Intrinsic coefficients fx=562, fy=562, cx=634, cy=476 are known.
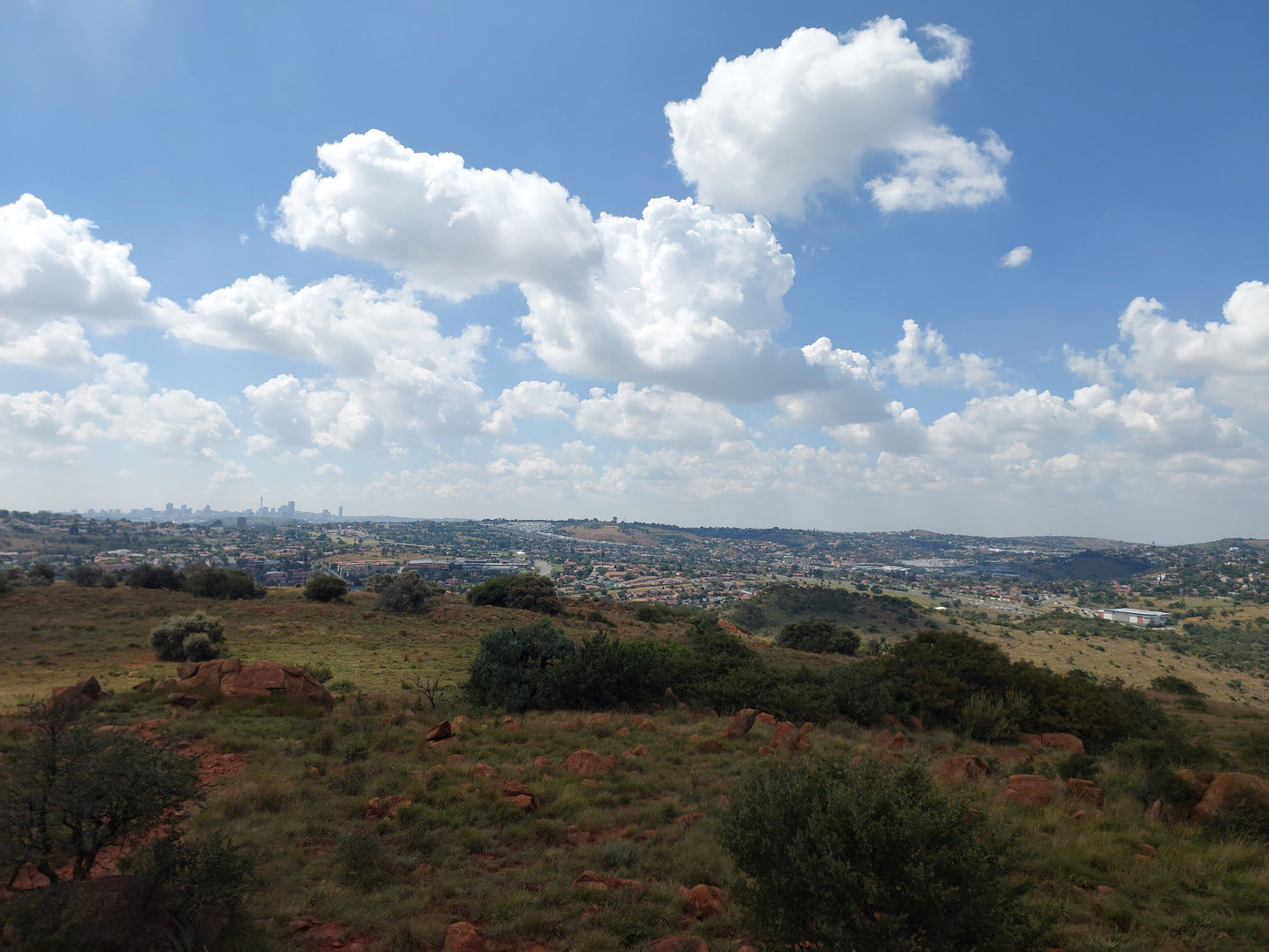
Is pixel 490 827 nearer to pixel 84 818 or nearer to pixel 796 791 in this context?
pixel 84 818

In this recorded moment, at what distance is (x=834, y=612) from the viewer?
82.4m

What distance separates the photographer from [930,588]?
150m

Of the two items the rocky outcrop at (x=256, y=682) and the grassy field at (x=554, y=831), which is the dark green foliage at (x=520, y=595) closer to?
the grassy field at (x=554, y=831)

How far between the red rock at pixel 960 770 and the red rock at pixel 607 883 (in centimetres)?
684

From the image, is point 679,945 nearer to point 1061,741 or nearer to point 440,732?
point 440,732

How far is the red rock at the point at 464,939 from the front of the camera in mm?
6184

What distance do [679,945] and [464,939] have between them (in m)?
2.39

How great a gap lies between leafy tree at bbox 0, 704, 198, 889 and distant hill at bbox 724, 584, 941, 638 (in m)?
67.9

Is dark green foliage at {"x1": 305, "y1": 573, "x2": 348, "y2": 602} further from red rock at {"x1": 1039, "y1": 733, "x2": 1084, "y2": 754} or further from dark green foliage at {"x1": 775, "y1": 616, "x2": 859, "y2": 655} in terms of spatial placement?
red rock at {"x1": 1039, "y1": 733, "x2": 1084, "y2": 754}

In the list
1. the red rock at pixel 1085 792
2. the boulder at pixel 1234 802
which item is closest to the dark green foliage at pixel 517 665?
the red rock at pixel 1085 792

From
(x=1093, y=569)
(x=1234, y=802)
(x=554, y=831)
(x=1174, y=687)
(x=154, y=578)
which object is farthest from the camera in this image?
(x=1093, y=569)

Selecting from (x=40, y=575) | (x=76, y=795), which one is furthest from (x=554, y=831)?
(x=40, y=575)

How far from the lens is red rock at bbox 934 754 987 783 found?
37.3ft

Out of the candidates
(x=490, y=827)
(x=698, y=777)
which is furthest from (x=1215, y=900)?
(x=490, y=827)
